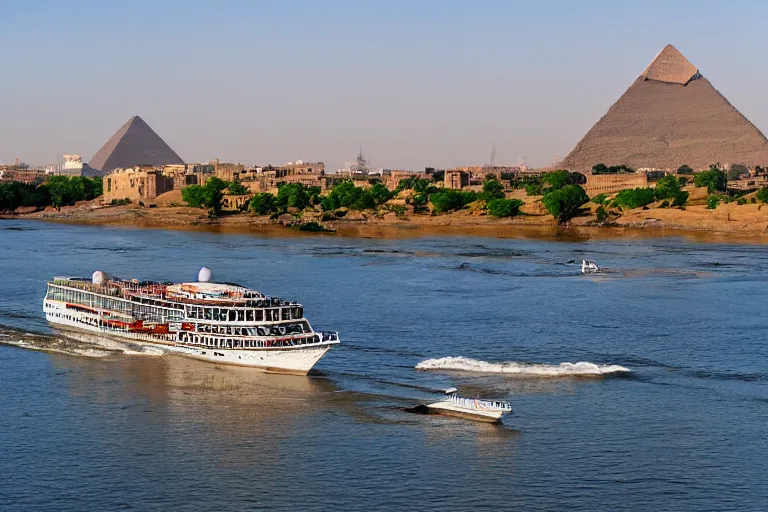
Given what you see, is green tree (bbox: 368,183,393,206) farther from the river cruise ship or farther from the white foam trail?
the white foam trail

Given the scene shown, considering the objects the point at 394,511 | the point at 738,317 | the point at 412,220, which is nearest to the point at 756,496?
the point at 394,511

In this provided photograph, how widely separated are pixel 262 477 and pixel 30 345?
67.7 ft

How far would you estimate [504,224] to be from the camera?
127 metres

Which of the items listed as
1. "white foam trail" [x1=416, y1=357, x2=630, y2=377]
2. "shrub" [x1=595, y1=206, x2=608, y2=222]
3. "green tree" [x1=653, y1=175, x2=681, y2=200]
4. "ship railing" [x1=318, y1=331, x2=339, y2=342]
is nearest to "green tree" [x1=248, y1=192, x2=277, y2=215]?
"shrub" [x1=595, y1=206, x2=608, y2=222]

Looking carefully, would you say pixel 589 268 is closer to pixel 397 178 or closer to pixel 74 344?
pixel 74 344

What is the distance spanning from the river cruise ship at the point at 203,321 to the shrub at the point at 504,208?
8135 centimetres

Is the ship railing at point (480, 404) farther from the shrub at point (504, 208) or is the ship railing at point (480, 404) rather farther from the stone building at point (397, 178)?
the stone building at point (397, 178)

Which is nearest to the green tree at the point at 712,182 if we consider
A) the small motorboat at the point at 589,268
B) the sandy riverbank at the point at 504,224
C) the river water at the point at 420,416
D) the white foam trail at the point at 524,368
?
the sandy riverbank at the point at 504,224

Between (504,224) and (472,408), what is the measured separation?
297ft

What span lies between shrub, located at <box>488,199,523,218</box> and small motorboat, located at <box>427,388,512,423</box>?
3656 inches

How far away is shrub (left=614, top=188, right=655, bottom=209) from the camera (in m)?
132

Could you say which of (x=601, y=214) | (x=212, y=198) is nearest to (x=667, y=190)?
(x=601, y=214)

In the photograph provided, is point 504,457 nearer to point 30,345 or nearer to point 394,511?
point 394,511

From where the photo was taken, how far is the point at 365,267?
79438 mm
